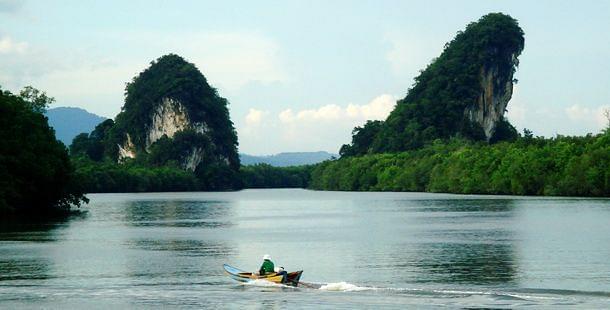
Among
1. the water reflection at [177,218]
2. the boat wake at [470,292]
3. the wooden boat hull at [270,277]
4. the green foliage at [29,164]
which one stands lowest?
the boat wake at [470,292]

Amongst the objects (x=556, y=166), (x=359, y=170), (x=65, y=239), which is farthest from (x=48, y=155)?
(x=359, y=170)

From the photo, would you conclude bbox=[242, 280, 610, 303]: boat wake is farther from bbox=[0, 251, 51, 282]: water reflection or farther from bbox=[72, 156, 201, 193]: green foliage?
bbox=[72, 156, 201, 193]: green foliage

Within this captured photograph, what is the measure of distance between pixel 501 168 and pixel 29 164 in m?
68.6

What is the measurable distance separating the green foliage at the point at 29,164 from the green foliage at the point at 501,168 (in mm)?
55955

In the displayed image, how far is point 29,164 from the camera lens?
83312 millimetres

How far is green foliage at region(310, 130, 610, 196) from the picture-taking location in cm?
11569

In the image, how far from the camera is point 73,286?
38.9m

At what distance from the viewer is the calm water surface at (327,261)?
34.5 m

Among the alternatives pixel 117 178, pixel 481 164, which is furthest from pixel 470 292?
pixel 117 178

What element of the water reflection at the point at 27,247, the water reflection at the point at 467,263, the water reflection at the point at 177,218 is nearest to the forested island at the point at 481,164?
the water reflection at the point at 177,218

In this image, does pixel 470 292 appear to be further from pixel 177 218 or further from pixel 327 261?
pixel 177 218

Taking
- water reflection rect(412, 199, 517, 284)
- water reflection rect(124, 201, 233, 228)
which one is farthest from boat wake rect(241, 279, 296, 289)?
water reflection rect(124, 201, 233, 228)

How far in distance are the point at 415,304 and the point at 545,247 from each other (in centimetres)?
2122

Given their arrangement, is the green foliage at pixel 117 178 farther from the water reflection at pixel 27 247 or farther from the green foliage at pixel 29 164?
the water reflection at pixel 27 247
